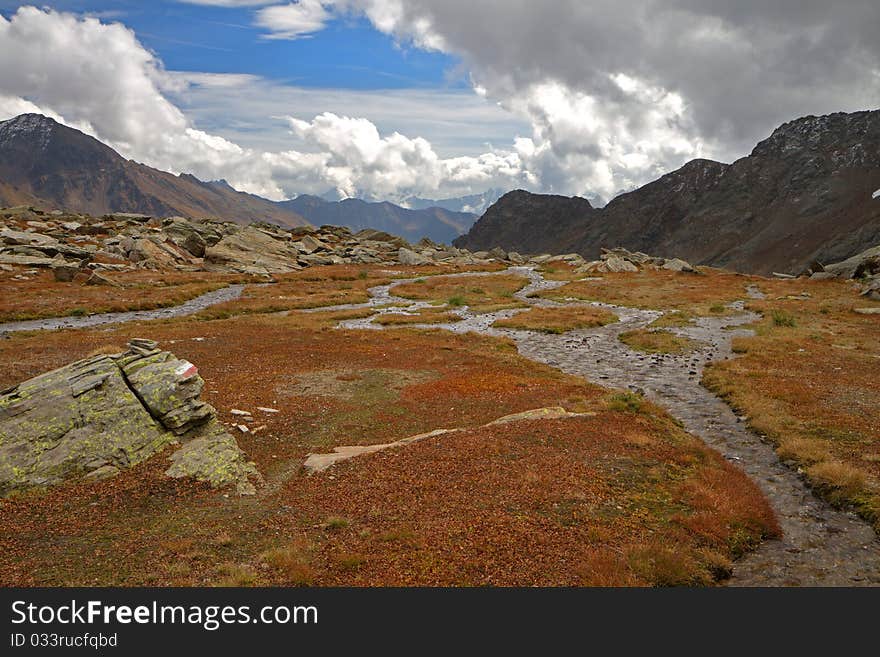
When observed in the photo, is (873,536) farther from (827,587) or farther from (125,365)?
(125,365)

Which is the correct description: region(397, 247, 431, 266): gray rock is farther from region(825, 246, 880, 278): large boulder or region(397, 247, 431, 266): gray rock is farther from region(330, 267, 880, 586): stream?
region(825, 246, 880, 278): large boulder

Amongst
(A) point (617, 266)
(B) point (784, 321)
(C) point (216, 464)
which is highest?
(A) point (617, 266)

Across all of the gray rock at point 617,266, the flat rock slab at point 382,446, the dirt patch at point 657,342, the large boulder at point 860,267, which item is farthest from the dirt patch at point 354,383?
the gray rock at point 617,266

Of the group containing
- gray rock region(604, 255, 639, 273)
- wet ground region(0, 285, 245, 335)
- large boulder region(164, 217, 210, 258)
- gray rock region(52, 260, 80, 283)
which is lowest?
wet ground region(0, 285, 245, 335)

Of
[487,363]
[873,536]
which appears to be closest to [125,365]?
[487,363]

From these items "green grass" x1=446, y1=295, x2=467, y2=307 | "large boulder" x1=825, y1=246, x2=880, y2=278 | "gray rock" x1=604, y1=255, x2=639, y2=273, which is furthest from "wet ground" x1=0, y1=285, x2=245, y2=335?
"large boulder" x1=825, y1=246, x2=880, y2=278

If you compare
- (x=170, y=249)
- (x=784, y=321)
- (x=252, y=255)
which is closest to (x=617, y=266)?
(x=784, y=321)

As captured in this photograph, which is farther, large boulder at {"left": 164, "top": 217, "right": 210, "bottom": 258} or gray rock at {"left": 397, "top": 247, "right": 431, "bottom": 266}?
gray rock at {"left": 397, "top": 247, "right": 431, "bottom": 266}

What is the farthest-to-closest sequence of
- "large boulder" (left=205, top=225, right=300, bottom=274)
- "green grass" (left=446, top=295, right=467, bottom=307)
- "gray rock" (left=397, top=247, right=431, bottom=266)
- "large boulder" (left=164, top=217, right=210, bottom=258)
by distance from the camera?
"gray rock" (left=397, top=247, right=431, bottom=266) < "large boulder" (left=164, top=217, right=210, bottom=258) < "large boulder" (left=205, top=225, right=300, bottom=274) < "green grass" (left=446, top=295, right=467, bottom=307)

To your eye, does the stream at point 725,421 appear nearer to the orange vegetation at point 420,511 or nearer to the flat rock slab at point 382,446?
the orange vegetation at point 420,511

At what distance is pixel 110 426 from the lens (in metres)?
17.3

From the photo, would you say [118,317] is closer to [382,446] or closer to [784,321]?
[382,446]

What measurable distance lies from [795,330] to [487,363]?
102 ft

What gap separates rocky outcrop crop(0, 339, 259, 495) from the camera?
51.6 ft
